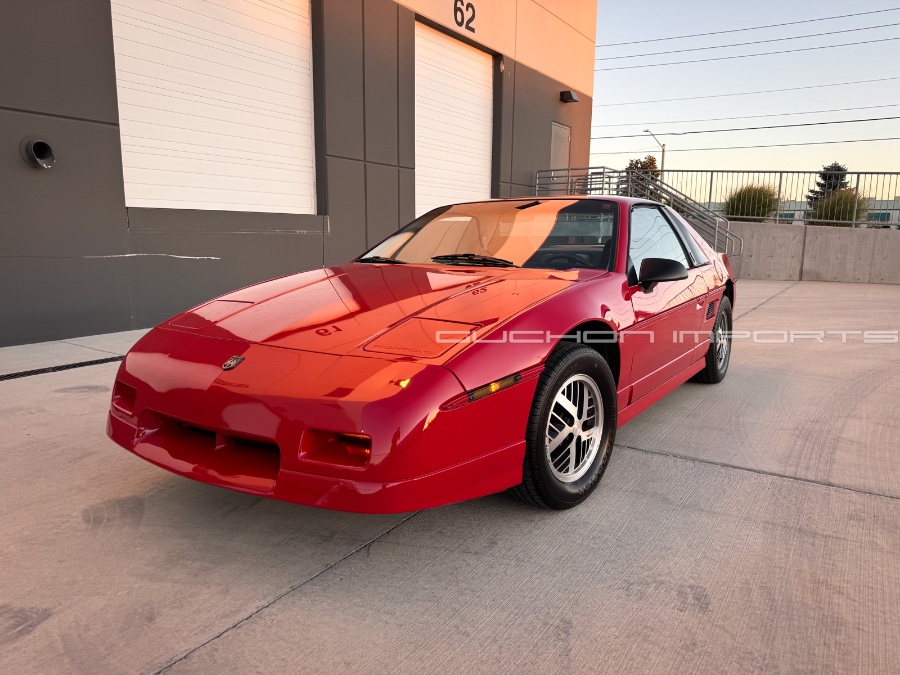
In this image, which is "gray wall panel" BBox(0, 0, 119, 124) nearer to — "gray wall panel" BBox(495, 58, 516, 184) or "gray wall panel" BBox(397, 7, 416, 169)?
"gray wall panel" BBox(397, 7, 416, 169)

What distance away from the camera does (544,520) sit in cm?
247

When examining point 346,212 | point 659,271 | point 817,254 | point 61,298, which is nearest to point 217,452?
point 659,271

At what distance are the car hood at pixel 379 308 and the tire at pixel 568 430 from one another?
11.8 inches

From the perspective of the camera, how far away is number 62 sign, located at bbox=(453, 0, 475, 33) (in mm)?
11937

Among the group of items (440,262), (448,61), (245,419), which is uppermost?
(448,61)

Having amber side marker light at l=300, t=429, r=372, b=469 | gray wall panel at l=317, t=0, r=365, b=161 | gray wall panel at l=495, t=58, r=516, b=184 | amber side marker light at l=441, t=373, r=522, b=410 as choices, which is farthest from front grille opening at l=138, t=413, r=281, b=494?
gray wall panel at l=495, t=58, r=516, b=184

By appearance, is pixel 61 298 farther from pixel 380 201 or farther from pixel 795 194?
pixel 795 194

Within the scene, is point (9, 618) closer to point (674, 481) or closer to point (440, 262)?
point (440, 262)

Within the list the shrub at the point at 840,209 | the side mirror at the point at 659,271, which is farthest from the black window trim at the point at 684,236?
the shrub at the point at 840,209

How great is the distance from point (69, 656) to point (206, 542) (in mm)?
626

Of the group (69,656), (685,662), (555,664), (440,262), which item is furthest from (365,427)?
(440,262)

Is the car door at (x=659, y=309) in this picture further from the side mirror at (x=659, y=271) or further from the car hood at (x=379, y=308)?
the car hood at (x=379, y=308)

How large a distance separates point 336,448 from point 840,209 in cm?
1666

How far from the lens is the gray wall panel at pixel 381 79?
989 cm
